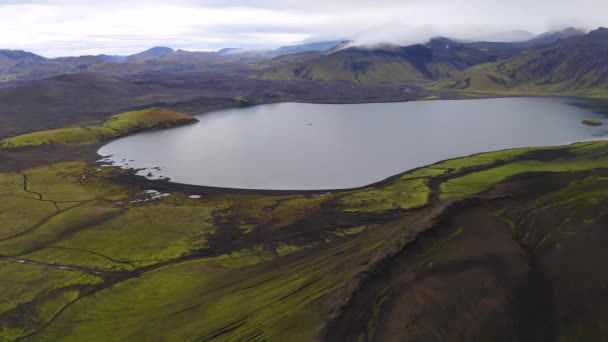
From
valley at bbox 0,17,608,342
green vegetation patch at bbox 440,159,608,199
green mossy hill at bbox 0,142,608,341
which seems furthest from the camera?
green vegetation patch at bbox 440,159,608,199

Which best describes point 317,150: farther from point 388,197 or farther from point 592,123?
point 592,123

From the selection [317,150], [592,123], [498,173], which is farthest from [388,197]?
[592,123]

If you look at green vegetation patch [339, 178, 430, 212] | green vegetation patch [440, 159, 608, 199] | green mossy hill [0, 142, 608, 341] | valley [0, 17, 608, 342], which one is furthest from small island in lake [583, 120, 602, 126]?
green vegetation patch [339, 178, 430, 212]

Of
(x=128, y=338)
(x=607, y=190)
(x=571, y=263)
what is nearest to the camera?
(x=571, y=263)

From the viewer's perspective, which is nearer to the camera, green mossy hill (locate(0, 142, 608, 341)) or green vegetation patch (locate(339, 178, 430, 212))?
green mossy hill (locate(0, 142, 608, 341))

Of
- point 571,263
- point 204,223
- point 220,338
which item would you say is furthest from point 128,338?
point 571,263

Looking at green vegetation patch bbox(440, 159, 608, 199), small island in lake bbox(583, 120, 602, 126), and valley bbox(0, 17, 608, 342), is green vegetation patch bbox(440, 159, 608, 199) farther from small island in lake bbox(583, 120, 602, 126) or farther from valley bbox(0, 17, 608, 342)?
small island in lake bbox(583, 120, 602, 126)

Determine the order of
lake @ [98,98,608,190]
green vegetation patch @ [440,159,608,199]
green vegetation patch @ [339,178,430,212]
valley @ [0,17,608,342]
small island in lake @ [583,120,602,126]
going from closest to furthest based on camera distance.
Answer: valley @ [0,17,608,342], green vegetation patch @ [339,178,430,212], green vegetation patch @ [440,159,608,199], lake @ [98,98,608,190], small island in lake @ [583,120,602,126]

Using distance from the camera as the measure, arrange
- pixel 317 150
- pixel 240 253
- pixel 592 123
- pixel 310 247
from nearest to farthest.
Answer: pixel 240 253
pixel 310 247
pixel 317 150
pixel 592 123

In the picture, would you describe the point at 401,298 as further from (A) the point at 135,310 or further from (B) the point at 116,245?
(B) the point at 116,245
